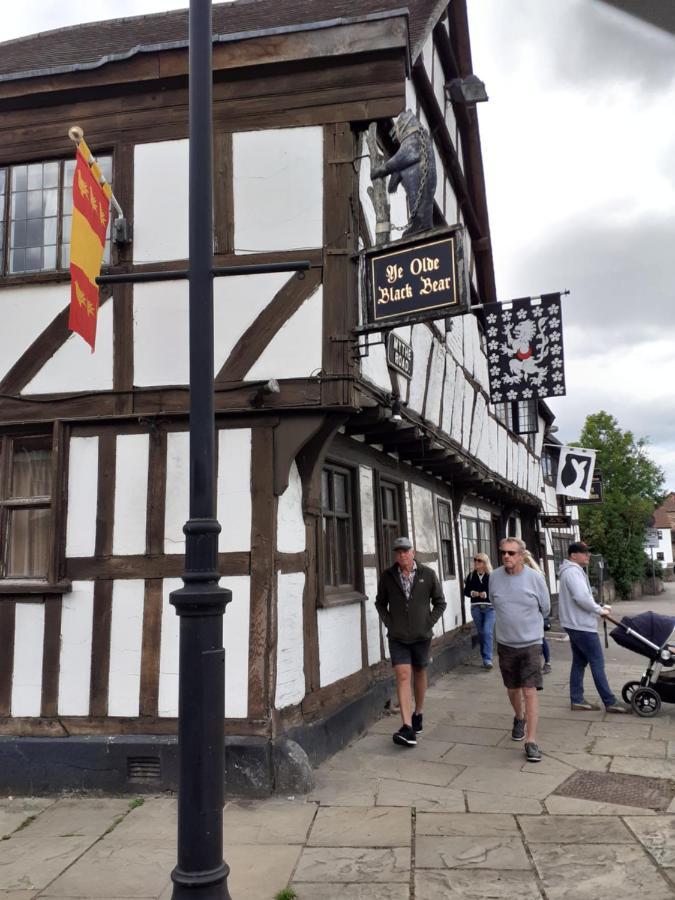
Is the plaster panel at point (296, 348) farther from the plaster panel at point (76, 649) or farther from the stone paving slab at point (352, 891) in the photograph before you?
the stone paving slab at point (352, 891)

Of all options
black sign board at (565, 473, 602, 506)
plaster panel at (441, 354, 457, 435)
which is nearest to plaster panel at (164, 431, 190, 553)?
plaster panel at (441, 354, 457, 435)

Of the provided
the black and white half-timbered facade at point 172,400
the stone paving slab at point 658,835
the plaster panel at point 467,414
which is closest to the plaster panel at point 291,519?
the black and white half-timbered facade at point 172,400

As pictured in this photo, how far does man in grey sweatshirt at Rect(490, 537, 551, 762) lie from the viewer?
6832 millimetres

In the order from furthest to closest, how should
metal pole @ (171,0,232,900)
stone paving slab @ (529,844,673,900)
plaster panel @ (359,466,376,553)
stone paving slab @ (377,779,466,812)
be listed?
plaster panel @ (359,466,376,553)
stone paving slab @ (377,779,466,812)
stone paving slab @ (529,844,673,900)
metal pole @ (171,0,232,900)

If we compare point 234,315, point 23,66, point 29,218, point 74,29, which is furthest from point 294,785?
point 74,29

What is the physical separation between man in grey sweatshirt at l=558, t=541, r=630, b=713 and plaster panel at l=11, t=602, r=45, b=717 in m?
4.99

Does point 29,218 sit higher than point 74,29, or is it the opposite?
point 74,29

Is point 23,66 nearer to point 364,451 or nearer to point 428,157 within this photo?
point 428,157

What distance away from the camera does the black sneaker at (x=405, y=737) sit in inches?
281

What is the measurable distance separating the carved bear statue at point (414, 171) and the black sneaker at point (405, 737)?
167 inches

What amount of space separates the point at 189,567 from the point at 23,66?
7212 millimetres

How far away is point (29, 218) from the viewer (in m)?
7.33

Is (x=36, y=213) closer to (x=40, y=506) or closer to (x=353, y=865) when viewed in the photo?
(x=40, y=506)

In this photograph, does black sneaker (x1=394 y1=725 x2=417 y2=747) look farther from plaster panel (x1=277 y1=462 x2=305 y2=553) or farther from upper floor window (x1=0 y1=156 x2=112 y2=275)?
upper floor window (x1=0 y1=156 x2=112 y2=275)
